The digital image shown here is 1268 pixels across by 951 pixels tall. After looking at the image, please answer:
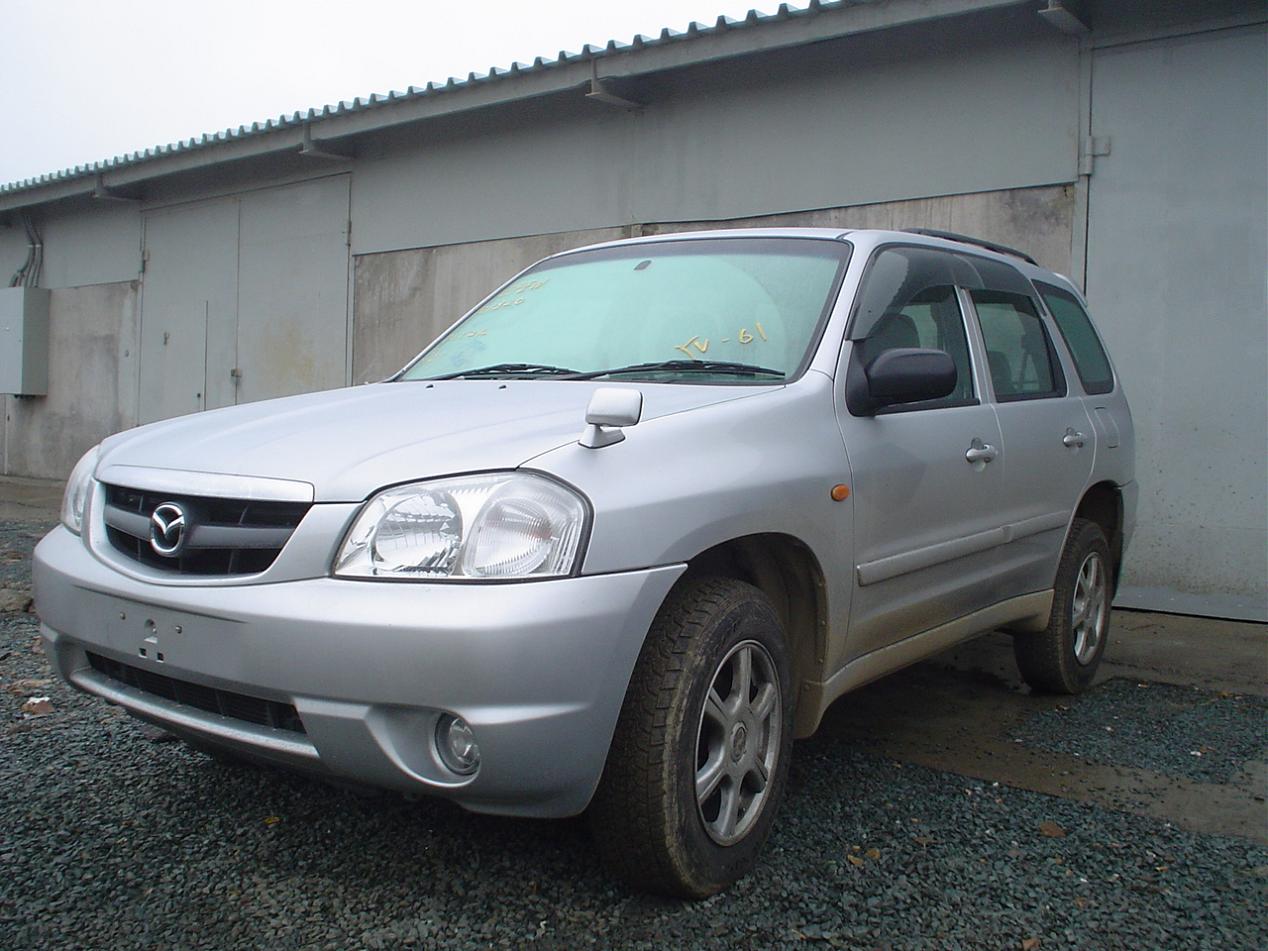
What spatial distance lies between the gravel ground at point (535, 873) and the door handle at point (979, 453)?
991mm

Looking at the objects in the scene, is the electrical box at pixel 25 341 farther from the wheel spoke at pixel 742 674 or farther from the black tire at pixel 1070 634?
the wheel spoke at pixel 742 674

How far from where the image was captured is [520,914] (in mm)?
2543

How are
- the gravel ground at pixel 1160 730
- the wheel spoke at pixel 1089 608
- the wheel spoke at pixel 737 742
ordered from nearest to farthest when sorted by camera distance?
the wheel spoke at pixel 737 742 → the gravel ground at pixel 1160 730 → the wheel spoke at pixel 1089 608

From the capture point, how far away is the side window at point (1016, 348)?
4.07 metres

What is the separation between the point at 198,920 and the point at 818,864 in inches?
56.5

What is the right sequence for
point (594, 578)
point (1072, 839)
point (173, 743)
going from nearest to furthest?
point (594, 578) < point (1072, 839) < point (173, 743)

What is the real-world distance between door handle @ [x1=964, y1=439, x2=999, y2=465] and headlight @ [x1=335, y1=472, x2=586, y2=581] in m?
1.74

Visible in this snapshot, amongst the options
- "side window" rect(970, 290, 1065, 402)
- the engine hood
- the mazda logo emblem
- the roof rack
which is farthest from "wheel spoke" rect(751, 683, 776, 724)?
the roof rack

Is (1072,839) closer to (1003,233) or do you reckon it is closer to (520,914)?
(520,914)

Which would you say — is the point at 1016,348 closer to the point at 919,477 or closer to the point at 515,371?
the point at 919,477

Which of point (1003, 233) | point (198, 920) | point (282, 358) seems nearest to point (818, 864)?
point (198, 920)

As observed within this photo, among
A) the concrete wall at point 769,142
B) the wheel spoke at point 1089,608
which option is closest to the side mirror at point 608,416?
the wheel spoke at point 1089,608

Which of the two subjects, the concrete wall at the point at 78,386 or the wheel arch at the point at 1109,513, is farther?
the concrete wall at the point at 78,386

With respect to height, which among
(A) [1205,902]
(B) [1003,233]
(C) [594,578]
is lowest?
(A) [1205,902]
